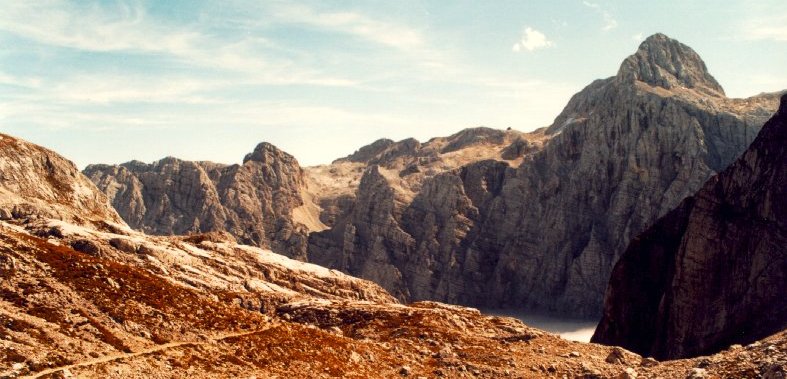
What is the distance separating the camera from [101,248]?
60.5 metres

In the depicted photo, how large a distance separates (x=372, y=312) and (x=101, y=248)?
81.1 ft

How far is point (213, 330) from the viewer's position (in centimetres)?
4791

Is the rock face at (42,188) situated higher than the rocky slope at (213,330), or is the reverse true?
the rock face at (42,188)

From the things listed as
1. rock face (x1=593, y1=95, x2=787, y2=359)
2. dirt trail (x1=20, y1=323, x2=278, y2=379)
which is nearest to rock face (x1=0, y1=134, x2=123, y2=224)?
dirt trail (x1=20, y1=323, x2=278, y2=379)

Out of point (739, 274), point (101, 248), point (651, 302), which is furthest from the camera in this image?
point (651, 302)

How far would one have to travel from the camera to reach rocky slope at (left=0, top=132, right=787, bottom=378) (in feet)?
130

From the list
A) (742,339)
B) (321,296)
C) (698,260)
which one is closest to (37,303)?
(321,296)

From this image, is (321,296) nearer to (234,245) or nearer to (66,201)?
(234,245)

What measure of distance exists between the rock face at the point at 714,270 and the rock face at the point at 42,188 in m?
83.6

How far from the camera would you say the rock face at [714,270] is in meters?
106

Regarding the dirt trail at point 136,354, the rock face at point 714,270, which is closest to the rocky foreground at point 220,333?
the dirt trail at point 136,354

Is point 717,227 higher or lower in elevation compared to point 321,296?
higher

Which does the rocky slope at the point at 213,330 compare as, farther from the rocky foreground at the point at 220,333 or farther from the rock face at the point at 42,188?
the rock face at the point at 42,188

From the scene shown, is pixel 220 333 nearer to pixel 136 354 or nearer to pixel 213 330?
pixel 213 330
